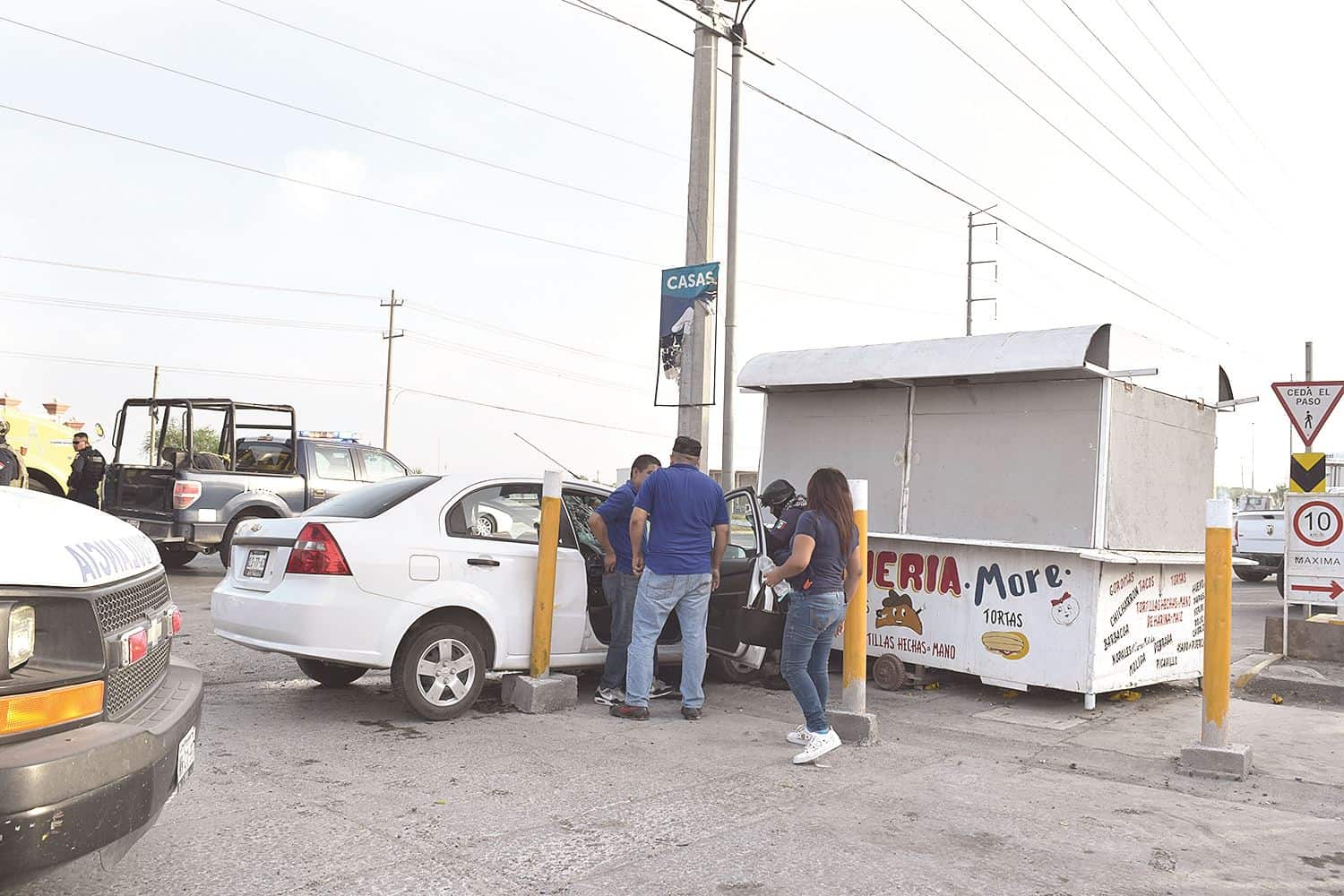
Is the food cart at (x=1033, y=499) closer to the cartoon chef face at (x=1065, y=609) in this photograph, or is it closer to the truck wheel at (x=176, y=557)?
the cartoon chef face at (x=1065, y=609)

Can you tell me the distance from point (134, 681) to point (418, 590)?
3.17 m

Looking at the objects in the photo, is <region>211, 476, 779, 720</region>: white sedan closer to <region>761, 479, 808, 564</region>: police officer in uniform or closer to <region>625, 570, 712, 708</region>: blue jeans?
<region>761, 479, 808, 564</region>: police officer in uniform

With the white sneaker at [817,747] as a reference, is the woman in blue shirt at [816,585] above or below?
above

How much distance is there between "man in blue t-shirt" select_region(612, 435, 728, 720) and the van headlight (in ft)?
14.6

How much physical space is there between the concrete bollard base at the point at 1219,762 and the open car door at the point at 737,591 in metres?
2.77

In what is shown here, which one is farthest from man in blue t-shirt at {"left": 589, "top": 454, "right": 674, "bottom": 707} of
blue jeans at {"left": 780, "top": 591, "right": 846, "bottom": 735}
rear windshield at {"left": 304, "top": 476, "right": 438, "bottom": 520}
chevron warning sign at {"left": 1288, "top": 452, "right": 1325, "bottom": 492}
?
chevron warning sign at {"left": 1288, "top": 452, "right": 1325, "bottom": 492}

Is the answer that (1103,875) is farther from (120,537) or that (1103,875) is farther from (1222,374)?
(1222,374)

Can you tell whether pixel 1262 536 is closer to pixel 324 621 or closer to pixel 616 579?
pixel 616 579

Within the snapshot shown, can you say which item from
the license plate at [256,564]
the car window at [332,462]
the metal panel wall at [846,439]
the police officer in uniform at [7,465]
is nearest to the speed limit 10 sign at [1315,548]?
the metal panel wall at [846,439]

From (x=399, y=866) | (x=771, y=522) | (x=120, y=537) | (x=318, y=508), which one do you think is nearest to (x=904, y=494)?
(x=771, y=522)

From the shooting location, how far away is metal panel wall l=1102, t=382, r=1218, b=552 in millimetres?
8203

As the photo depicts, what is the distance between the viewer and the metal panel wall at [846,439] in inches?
368

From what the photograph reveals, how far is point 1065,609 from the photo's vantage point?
776 cm

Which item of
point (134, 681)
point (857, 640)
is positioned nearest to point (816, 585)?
point (857, 640)
